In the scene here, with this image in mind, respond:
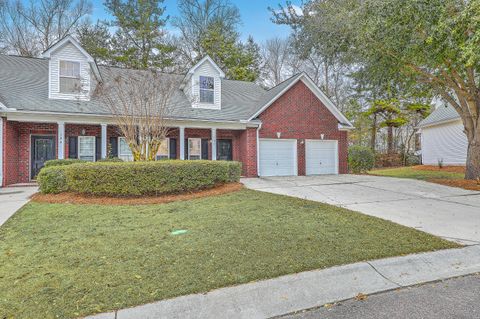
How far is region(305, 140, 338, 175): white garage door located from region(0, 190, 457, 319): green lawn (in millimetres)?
8778

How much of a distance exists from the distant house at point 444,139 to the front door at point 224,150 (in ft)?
43.7

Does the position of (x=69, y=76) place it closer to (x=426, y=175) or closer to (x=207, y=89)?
(x=207, y=89)

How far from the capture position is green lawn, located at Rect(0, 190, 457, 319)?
3146 mm

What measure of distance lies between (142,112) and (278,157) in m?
7.37

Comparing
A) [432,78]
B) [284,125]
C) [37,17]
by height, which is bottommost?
[284,125]

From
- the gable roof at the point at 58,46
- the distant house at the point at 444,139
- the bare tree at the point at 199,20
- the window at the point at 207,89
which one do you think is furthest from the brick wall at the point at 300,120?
the bare tree at the point at 199,20

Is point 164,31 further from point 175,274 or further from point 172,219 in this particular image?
point 175,274

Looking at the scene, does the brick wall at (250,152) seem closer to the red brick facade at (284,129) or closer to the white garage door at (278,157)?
the red brick facade at (284,129)

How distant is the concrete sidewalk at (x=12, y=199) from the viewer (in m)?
6.76

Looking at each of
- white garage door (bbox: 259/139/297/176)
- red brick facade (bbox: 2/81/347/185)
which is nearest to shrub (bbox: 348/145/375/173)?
red brick facade (bbox: 2/81/347/185)

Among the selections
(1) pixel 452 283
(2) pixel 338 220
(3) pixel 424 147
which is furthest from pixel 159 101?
(3) pixel 424 147

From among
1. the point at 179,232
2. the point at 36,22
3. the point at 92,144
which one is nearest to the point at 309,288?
the point at 179,232

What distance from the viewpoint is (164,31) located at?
24.8m

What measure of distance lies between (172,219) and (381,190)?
7.41 metres
